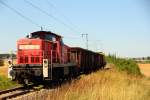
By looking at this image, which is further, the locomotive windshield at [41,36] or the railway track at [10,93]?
the locomotive windshield at [41,36]

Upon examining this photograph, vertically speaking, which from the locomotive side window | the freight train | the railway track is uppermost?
the locomotive side window

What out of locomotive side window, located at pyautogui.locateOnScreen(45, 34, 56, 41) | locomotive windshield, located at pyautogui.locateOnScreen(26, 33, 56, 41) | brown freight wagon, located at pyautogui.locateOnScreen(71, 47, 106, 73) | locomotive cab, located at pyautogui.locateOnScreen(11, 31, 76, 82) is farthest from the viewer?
brown freight wagon, located at pyautogui.locateOnScreen(71, 47, 106, 73)

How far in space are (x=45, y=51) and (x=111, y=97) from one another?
930cm

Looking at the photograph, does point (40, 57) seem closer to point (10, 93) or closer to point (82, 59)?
point (10, 93)

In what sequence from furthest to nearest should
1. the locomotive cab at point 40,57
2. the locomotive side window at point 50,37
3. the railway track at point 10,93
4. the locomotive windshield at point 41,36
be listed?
the locomotive side window at point 50,37 < the locomotive windshield at point 41,36 < the locomotive cab at point 40,57 < the railway track at point 10,93

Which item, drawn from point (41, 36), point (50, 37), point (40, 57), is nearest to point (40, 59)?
point (40, 57)

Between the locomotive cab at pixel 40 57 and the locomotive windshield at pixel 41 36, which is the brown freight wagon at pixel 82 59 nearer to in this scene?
the locomotive cab at pixel 40 57

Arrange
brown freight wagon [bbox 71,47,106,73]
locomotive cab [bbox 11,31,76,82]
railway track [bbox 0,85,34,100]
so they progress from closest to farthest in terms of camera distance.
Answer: railway track [bbox 0,85,34,100] < locomotive cab [bbox 11,31,76,82] < brown freight wagon [bbox 71,47,106,73]

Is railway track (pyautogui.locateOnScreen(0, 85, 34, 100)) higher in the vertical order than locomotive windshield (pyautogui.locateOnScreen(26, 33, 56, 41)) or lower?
lower

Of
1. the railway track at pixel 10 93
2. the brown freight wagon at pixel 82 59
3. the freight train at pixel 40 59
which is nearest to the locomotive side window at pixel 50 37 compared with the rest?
the freight train at pixel 40 59

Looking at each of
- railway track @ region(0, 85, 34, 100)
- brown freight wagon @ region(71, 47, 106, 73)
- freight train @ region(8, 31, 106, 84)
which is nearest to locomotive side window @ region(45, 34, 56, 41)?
freight train @ region(8, 31, 106, 84)

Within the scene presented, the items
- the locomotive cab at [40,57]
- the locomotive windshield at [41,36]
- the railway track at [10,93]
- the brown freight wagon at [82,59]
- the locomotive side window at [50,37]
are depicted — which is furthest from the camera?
the brown freight wagon at [82,59]

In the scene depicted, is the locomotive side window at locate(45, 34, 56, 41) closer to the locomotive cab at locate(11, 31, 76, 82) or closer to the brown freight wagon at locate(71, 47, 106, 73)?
the locomotive cab at locate(11, 31, 76, 82)

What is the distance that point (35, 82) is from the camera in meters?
22.5
